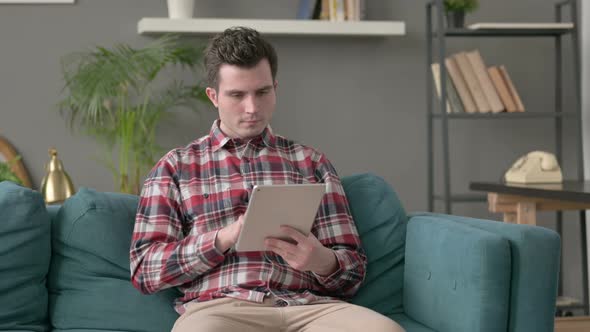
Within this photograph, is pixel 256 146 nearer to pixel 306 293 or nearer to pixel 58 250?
pixel 306 293

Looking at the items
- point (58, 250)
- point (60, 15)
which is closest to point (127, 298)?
point (58, 250)

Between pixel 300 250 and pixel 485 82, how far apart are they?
82.7 inches

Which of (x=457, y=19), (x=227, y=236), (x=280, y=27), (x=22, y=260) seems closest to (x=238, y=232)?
(x=227, y=236)

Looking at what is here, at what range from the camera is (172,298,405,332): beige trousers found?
1.74m

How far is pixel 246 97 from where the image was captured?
199cm

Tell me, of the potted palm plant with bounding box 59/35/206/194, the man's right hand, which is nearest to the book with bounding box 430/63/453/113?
the potted palm plant with bounding box 59/35/206/194

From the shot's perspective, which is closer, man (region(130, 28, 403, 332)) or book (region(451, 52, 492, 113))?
man (region(130, 28, 403, 332))

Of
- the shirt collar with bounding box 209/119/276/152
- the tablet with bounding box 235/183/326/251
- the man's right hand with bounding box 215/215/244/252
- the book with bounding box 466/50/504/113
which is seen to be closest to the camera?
the tablet with bounding box 235/183/326/251

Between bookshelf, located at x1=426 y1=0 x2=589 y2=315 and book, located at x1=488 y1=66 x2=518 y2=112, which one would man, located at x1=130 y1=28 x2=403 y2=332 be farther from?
book, located at x1=488 y1=66 x2=518 y2=112

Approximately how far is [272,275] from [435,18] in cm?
236

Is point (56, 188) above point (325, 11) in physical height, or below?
below

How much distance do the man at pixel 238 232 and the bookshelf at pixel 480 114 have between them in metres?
1.60

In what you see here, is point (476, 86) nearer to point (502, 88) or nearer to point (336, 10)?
point (502, 88)

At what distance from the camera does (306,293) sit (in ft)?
6.35
